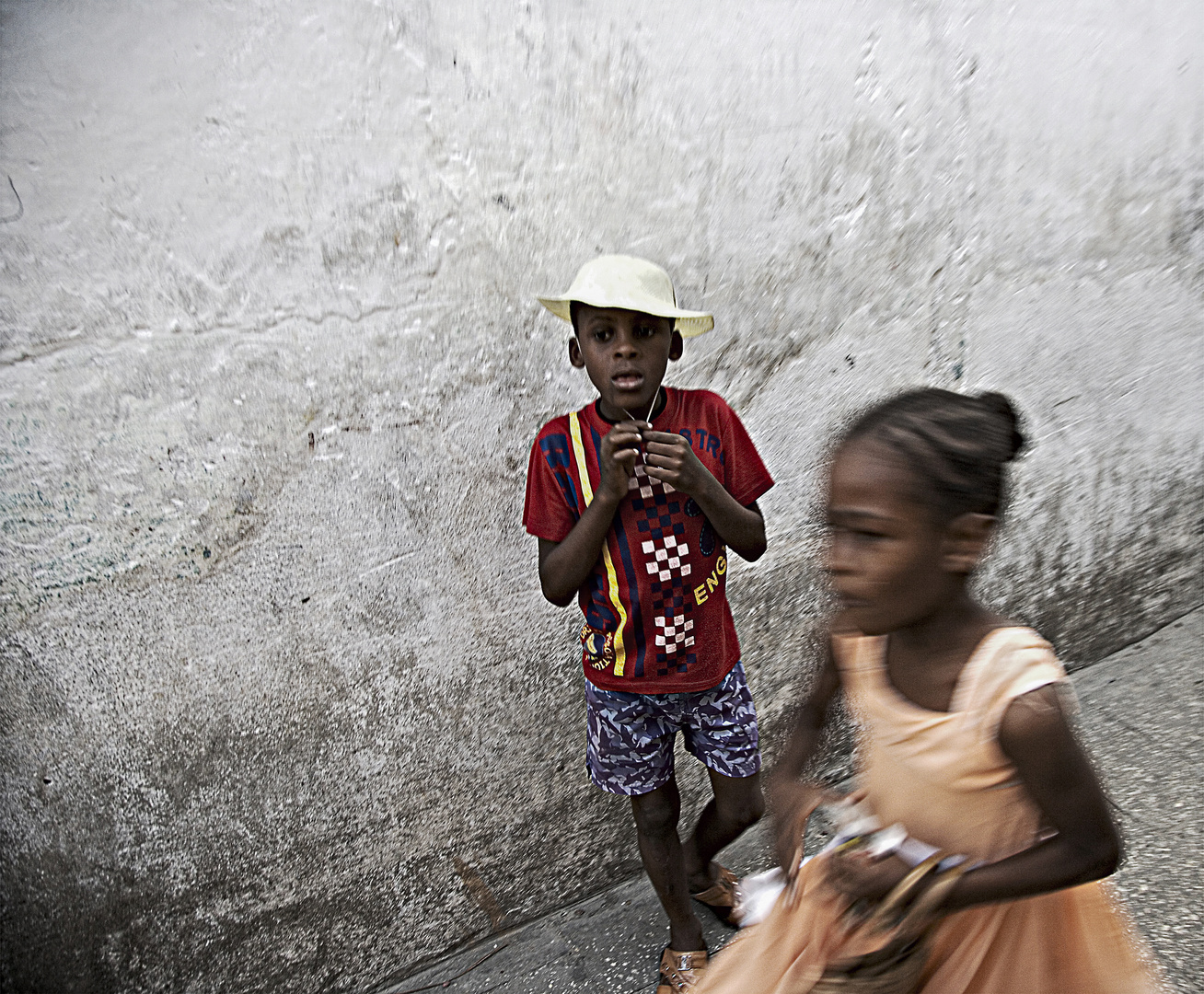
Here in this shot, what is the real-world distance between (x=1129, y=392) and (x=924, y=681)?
2530 millimetres

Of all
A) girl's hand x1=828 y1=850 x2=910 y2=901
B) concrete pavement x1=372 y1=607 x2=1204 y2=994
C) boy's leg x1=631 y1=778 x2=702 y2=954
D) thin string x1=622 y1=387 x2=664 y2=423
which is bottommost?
concrete pavement x1=372 y1=607 x2=1204 y2=994

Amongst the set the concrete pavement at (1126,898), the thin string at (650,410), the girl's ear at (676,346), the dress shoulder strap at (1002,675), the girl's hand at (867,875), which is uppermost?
the girl's ear at (676,346)

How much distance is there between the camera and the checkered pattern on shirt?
77.0 inches

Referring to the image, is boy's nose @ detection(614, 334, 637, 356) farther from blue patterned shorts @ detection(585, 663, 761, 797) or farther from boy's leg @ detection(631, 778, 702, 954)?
boy's leg @ detection(631, 778, 702, 954)

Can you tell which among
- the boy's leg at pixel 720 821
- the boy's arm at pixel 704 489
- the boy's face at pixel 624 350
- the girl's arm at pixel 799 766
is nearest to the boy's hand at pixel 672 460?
the boy's arm at pixel 704 489

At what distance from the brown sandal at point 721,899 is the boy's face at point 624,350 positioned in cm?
129

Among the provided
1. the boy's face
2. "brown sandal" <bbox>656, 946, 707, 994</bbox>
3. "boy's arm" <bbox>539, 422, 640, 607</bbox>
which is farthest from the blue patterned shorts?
the boy's face

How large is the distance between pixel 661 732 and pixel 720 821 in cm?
32

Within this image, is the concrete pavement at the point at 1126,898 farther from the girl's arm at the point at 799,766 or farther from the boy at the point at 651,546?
the girl's arm at the point at 799,766

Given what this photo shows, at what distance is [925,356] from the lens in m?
2.85

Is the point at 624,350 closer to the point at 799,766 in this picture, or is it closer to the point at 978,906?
the point at 799,766

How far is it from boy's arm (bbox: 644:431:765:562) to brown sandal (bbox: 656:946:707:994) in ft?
3.17

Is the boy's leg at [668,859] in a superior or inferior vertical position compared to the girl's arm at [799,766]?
inferior

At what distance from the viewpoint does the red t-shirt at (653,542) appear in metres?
1.96
